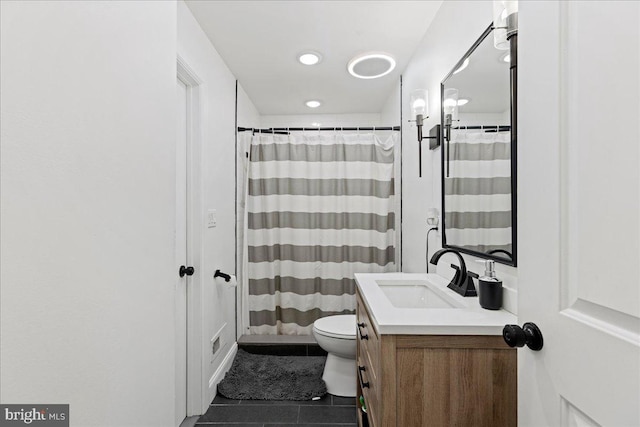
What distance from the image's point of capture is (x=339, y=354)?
90.2 inches

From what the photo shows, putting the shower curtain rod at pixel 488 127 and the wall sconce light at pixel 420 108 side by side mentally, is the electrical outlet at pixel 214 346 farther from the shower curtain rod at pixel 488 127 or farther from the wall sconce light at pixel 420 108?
the shower curtain rod at pixel 488 127

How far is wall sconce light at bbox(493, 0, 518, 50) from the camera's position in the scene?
1.16 metres

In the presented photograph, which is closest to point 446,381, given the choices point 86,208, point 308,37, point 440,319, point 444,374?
point 444,374

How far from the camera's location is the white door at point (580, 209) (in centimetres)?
49

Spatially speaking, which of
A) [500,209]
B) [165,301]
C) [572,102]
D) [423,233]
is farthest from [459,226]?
[165,301]

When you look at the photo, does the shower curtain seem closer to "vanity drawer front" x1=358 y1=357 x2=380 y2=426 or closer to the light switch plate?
"vanity drawer front" x1=358 y1=357 x2=380 y2=426

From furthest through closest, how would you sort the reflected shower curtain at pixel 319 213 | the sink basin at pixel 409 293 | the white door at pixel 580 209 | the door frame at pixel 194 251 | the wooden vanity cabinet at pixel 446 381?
the reflected shower curtain at pixel 319 213 → the door frame at pixel 194 251 → the sink basin at pixel 409 293 → the wooden vanity cabinet at pixel 446 381 → the white door at pixel 580 209

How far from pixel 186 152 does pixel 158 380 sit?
1.42m

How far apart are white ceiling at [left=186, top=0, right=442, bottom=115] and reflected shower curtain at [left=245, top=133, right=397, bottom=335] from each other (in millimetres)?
519

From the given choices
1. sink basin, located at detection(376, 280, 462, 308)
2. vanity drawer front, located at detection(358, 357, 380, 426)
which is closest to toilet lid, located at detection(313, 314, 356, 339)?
sink basin, located at detection(376, 280, 462, 308)

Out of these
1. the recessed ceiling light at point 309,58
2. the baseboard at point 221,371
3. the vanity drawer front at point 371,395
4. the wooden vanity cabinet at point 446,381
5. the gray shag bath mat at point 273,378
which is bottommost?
the gray shag bath mat at point 273,378

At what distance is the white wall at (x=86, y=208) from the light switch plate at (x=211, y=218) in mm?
1207

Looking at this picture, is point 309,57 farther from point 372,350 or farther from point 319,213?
point 372,350

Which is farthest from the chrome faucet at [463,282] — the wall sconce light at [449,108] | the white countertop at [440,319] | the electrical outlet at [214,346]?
the electrical outlet at [214,346]
